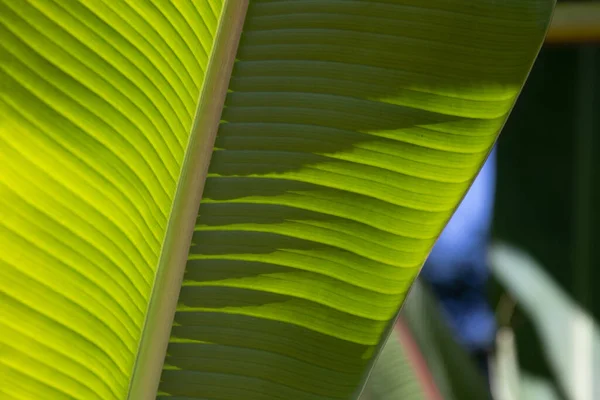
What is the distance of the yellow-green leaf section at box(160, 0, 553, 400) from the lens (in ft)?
1.32

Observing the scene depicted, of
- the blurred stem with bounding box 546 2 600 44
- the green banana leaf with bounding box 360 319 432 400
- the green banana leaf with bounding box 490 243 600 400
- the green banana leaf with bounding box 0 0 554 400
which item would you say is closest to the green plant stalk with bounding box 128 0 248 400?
the green banana leaf with bounding box 0 0 554 400

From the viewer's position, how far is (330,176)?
17.0 inches

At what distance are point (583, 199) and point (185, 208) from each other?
1.08 m

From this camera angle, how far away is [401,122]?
1.37 ft

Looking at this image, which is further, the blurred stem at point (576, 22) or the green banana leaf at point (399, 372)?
the blurred stem at point (576, 22)

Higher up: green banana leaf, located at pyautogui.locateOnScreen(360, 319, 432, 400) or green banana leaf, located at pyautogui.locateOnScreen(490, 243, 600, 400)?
green banana leaf, located at pyautogui.locateOnScreen(490, 243, 600, 400)

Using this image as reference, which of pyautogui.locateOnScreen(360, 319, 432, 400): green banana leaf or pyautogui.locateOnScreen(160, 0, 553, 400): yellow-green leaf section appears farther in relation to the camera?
pyautogui.locateOnScreen(360, 319, 432, 400): green banana leaf

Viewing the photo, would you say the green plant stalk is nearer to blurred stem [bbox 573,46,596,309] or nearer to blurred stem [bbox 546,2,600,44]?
blurred stem [bbox 546,2,600,44]

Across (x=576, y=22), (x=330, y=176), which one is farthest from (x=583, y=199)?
(x=330, y=176)

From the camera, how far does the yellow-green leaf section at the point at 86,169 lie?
0.37 metres

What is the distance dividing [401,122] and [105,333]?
0.63 ft

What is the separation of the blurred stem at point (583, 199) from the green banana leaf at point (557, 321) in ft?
0.11

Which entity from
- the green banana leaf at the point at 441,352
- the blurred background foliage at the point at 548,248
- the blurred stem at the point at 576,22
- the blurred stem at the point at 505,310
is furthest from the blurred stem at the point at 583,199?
the green banana leaf at the point at 441,352

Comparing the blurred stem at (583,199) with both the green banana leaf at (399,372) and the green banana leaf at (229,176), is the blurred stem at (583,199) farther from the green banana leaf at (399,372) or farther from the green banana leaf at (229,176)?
the green banana leaf at (229,176)
